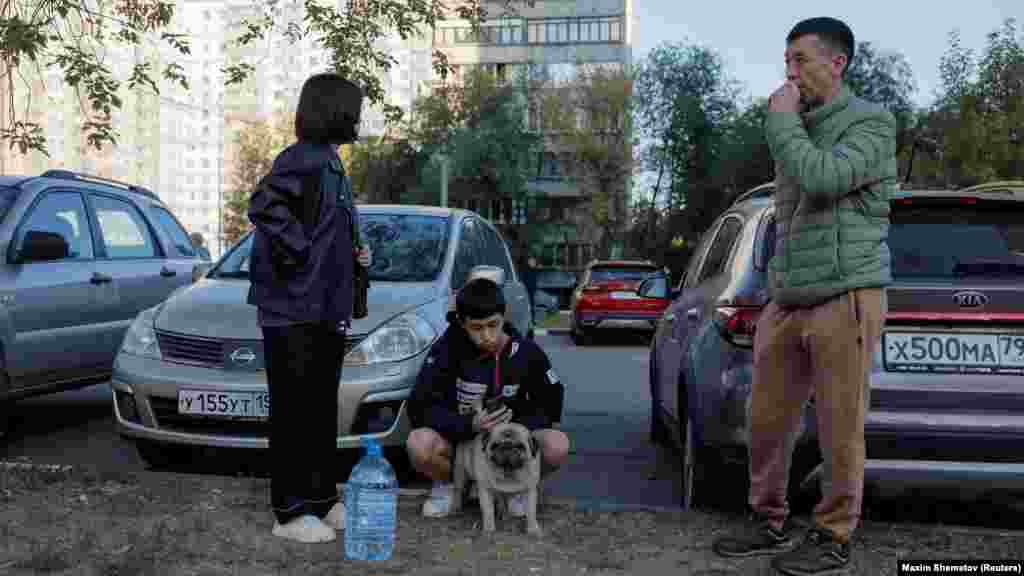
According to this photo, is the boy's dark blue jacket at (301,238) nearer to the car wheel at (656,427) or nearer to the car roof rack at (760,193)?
the car roof rack at (760,193)

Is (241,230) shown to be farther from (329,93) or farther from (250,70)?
(329,93)

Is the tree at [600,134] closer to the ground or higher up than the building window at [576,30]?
closer to the ground

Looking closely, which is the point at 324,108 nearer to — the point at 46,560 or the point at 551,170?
the point at 46,560

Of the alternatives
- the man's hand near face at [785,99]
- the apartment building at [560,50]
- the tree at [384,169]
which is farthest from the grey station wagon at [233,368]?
the apartment building at [560,50]

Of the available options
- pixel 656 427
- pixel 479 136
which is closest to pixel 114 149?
pixel 479 136

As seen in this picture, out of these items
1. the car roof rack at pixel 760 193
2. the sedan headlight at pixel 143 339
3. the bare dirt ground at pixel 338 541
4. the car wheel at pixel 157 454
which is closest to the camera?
the bare dirt ground at pixel 338 541

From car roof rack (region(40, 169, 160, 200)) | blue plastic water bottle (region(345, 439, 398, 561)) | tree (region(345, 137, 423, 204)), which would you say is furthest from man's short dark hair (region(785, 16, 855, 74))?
tree (region(345, 137, 423, 204))

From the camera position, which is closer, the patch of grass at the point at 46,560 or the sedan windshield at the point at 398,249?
the patch of grass at the point at 46,560

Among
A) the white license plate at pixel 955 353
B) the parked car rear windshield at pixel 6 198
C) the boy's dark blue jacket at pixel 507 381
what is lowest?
the boy's dark blue jacket at pixel 507 381

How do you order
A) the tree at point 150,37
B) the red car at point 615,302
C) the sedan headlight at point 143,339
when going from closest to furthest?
1. the sedan headlight at point 143,339
2. the tree at point 150,37
3. the red car at point 615,302

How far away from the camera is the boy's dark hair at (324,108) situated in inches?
175

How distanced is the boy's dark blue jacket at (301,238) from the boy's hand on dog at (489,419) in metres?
0.79

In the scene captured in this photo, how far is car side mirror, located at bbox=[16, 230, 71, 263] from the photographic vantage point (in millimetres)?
7207

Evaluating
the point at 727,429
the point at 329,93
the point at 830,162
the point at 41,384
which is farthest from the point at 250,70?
the point at 830,162
